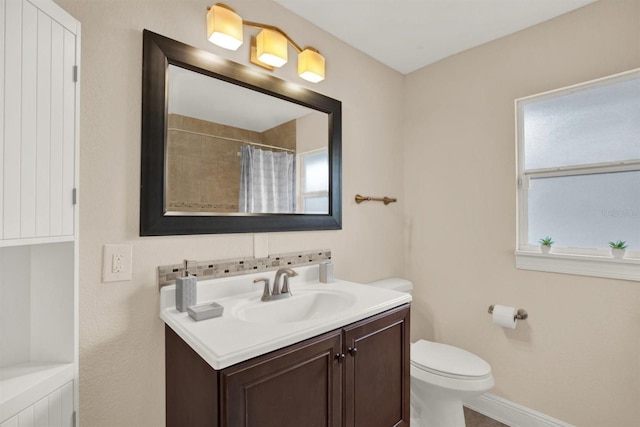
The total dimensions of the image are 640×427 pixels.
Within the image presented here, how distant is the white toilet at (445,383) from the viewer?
1565 mm

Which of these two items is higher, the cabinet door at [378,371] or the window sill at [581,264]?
the window sill at [581,264]

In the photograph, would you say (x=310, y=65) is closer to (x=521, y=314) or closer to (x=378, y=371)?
(x=378, y=371)

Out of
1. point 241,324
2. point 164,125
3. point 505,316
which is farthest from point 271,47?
point 505,316

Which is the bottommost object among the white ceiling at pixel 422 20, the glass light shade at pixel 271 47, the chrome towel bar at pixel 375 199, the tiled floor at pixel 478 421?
the tiled floor at pixel 478 421

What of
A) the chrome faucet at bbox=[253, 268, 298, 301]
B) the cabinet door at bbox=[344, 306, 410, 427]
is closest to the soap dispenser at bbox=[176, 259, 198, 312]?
the chrome faucet at bbox=[253, 268, 298, 301]

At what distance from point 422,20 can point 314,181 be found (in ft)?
3.73

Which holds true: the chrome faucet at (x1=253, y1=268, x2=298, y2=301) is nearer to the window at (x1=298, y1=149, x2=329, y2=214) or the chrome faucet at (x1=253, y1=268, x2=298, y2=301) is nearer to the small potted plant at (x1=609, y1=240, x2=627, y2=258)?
the window at (x1=298, y1=149, x2=329, y2=214)

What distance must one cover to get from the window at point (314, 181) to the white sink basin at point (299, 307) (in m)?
0.49

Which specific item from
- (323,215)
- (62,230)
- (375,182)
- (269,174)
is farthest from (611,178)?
(62,230)

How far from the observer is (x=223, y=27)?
4.25 ft

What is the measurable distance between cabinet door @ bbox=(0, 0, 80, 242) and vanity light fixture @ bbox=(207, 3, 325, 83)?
519 millimetres

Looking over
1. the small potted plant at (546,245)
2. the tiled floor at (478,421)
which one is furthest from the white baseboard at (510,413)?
the small potted plant at (546,245)

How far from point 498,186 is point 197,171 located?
1.79 m

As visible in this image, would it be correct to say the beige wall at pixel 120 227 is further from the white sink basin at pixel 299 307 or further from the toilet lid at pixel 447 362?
the toilet lid at pixel 447 362
